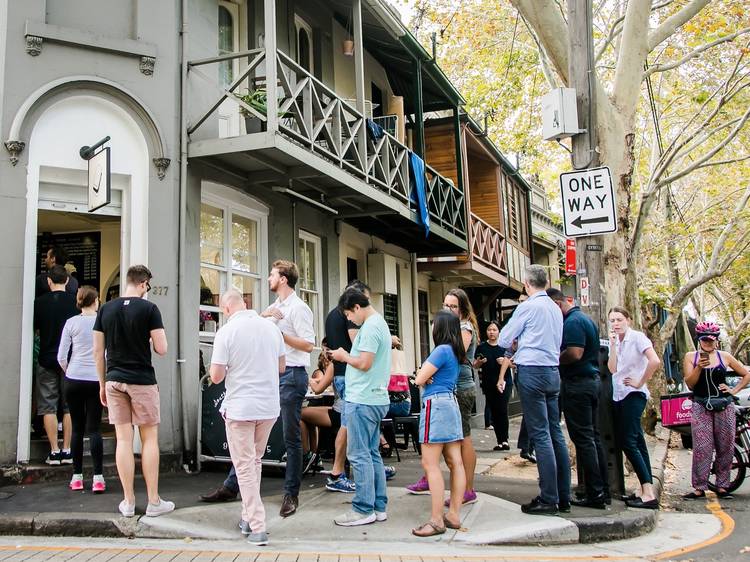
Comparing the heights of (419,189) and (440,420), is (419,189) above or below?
above

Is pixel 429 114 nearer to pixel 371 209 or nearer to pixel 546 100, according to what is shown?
pixel 371 209

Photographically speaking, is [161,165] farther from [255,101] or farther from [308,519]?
[308,519]

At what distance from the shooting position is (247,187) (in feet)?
32.4

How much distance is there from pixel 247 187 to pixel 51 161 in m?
2.75

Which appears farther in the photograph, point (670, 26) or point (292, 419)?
point (670, 26)

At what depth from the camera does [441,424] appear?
5.47 meters

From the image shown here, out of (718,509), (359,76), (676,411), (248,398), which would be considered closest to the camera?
(248,398)

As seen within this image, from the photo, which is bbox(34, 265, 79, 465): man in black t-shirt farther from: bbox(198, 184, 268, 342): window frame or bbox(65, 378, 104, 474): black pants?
bbox(198, 184, 268, 342): window frame

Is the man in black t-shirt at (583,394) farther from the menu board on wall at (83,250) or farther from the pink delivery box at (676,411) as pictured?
the menu board on wall at (83,250)

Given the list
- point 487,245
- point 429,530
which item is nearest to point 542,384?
point 429,530

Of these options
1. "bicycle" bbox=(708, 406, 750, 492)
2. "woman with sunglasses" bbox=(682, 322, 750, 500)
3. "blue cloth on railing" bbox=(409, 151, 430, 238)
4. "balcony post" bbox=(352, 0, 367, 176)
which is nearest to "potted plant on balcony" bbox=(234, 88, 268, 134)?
"balcony post" bbox=(352, 0, 367, 176)

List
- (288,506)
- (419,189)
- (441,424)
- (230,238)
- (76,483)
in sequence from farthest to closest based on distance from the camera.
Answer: (419,189) < (230,238) < (76,483) < (288,506) < (441,424)

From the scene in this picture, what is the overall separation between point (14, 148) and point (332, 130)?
429cm

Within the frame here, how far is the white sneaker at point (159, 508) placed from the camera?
225 inches
